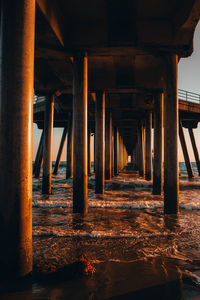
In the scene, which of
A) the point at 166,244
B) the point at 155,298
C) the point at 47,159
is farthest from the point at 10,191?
the point at 47,159

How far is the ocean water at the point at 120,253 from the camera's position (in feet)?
8.76

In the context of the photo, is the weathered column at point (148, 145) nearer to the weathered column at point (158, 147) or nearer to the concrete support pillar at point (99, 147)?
the weathered column at point (158, 147)

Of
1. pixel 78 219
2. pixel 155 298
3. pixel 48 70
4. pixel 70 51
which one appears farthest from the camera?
pixel 48 70

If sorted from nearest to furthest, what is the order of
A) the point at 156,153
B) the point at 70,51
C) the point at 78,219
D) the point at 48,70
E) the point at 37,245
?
the point at 37,245, the point at 78,219, the point at 70,51, the point at 48,70, the point at 156,153

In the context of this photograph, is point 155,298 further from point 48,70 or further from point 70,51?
point 48,70

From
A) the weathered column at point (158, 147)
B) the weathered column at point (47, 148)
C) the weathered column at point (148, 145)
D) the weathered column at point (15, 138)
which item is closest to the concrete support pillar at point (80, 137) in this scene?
the weathered column at point (15, 138)

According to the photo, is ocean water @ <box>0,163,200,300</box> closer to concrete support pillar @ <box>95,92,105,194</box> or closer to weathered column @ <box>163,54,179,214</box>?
weathered column @ <box>163,54,179,214</box>

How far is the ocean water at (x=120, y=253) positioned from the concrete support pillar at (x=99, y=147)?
4.31m

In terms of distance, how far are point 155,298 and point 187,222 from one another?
3.95m

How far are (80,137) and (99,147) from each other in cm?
450

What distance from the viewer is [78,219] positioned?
20.9ft

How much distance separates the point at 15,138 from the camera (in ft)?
9.16

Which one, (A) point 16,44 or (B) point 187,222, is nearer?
(A) point 16,44

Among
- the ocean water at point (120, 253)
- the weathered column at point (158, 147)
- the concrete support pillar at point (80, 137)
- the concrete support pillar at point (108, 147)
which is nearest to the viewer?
the ocean water at point (120, 253)
